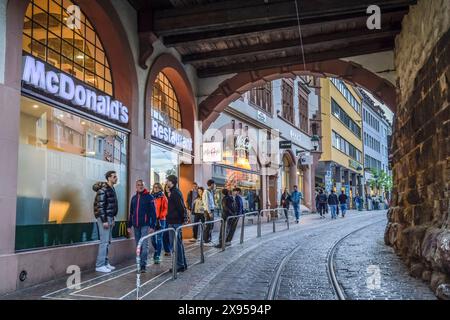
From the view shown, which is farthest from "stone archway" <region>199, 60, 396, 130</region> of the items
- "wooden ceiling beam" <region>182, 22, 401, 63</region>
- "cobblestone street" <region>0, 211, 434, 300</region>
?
"cobblestone street" <region>0, 211, 434, 300</region>

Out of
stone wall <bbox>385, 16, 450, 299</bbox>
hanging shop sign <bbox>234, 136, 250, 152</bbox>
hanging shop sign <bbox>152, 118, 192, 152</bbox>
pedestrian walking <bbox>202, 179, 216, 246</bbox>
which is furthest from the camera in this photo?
hanging shop sign <bbox>234, 136, 250, 152</bbox>

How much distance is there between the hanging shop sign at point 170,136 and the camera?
13820mm

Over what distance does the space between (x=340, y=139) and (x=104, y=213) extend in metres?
39.5

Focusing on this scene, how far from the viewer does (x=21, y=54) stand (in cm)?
800

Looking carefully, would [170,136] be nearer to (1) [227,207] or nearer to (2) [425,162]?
(1) [227,207]

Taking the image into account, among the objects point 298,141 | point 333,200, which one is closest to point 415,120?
point 333,200

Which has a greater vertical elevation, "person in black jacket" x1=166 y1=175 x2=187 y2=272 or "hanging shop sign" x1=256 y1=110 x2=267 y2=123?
"hanging shop sign" x1=256 y1=110 x2=267 y2=123

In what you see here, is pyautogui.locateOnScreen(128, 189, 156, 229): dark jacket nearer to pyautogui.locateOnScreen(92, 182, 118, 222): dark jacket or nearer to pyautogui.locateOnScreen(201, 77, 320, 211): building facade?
pyautogui.locateOnScreen(92, 182, 118, 222): dark jacket

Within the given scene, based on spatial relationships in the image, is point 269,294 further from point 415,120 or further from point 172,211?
point 415,120

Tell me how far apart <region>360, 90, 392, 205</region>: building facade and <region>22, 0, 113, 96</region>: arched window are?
161 feet

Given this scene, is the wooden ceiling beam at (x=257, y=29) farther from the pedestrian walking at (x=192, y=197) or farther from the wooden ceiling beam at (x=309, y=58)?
the pedestrian walking at (x=192, y=197)

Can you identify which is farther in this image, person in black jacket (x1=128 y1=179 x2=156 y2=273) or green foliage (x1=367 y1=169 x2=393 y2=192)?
green foliage (x1=367 y1=169 x2=393 y2=192)

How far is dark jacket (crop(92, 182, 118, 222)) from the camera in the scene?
923cm
